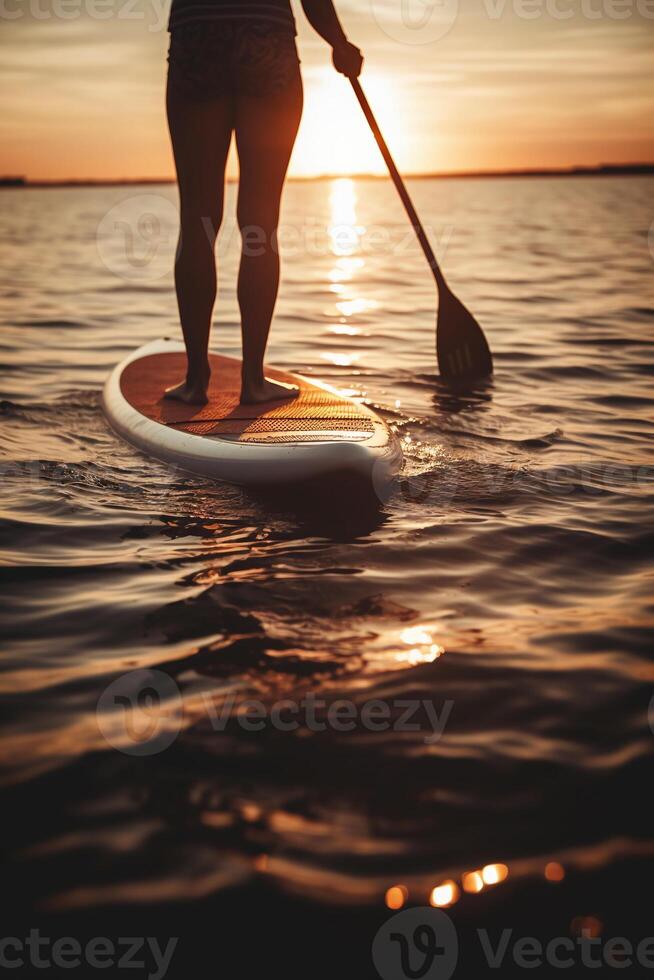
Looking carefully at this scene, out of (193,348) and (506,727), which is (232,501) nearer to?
(193,348)

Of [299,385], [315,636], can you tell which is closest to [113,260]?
[299,385]

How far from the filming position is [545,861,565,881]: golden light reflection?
157cm

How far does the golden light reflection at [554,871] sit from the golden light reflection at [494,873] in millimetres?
69

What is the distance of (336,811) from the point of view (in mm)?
1701

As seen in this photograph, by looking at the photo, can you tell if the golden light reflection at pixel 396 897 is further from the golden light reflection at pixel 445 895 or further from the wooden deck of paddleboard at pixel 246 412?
the wooden deck of paddleboard at pixel 246 412

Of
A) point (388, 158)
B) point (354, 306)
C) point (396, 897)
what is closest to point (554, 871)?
point (396, 897)

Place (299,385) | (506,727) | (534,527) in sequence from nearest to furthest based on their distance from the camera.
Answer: (506,727), (534,527), (299,385)

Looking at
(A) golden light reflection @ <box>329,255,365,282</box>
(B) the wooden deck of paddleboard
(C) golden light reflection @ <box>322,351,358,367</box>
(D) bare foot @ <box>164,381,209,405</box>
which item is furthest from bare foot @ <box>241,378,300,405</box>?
(A) golden light reflection @ <box>329,255,365,282</box>

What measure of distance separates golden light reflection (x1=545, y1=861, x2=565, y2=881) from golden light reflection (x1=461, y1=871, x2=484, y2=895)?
0.38ft

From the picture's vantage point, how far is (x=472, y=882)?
1561 mm

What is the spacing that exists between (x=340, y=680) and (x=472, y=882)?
64 cm

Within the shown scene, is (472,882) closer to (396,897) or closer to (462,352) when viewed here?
(396,897)

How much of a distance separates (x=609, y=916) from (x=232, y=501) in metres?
2.12

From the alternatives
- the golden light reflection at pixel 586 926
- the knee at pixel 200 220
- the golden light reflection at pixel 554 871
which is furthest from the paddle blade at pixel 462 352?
the golden light reflection at pixel 586 926
